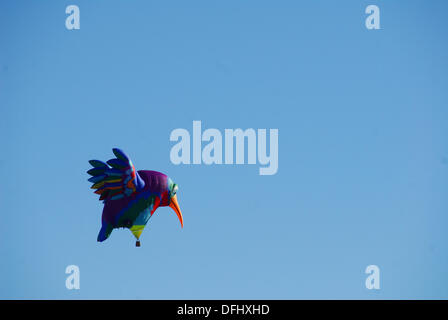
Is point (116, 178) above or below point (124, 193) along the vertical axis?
above

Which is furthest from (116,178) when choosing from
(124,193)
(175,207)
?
(175,207)

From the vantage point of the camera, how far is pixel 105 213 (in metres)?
26.9

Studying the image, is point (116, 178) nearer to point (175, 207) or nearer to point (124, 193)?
point (124, 193)

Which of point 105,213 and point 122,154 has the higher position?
point 122,154

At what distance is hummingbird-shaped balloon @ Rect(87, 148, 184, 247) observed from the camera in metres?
26.2

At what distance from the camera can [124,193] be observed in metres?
26.6

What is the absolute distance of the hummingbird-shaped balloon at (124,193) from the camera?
86.0 ft
